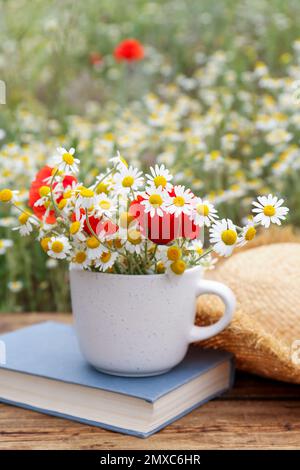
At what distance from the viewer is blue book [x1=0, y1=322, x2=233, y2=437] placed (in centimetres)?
65

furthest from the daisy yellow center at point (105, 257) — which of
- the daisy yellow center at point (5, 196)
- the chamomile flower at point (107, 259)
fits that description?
the daisy yellow center at point (5, 196)

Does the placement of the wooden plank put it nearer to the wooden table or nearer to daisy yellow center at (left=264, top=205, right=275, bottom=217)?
the wooden table

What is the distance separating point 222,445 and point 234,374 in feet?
0.52

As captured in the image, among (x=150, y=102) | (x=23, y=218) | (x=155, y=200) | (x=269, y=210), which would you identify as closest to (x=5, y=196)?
(x=23, y=218)

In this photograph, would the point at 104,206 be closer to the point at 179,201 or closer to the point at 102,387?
the point at 179,201

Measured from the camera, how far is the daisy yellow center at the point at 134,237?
0.63 metres

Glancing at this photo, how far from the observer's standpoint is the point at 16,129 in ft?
4.92

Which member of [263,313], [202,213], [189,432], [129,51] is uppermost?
[129,51]

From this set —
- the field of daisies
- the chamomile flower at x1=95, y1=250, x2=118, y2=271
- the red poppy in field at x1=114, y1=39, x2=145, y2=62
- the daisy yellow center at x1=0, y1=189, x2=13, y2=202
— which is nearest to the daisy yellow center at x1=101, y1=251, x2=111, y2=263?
the chamomile flower at x1=95, y1=250, x2=118, y2=271

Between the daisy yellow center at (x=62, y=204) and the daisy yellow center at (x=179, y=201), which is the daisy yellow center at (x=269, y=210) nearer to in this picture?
the daisy yellow center at (x=179, y=201)

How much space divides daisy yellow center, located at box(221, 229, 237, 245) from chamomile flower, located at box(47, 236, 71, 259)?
149mm

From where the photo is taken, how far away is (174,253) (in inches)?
25.2

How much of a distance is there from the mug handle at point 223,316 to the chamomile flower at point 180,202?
0.12m

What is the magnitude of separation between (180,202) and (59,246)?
0.12 metres
